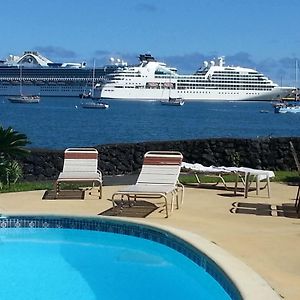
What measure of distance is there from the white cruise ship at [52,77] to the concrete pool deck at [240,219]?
7820cm

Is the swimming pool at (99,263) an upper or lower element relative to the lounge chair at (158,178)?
lower

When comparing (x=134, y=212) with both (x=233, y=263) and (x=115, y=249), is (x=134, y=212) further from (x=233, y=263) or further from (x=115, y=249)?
(x=233, y=263)

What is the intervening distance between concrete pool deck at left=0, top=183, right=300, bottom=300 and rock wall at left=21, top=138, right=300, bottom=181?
195 cm

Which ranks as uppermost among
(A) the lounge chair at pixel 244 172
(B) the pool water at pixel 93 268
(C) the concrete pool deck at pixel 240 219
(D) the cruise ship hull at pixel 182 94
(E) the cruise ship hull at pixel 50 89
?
(E) the cruise ship hull at pixel 50 89

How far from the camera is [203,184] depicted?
946cm

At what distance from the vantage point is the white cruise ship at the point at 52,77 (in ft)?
286

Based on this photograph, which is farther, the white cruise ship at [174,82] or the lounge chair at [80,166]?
the white cruise ship at [174,82]

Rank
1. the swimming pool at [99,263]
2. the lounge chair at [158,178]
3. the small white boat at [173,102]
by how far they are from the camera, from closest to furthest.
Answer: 1. the swimming pool at [99,263]
2. the lounge chair at [158,178]
3. the small white boat at [173,102]

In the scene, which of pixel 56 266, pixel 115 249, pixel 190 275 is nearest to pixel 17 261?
pixel 56 266

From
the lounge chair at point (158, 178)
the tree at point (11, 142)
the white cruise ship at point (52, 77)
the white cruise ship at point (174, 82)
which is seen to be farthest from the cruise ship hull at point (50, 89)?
the lounge chair at point (158, 178)

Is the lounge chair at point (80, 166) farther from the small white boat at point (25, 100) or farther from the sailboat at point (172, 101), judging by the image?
the small white boat at point (25, 100)

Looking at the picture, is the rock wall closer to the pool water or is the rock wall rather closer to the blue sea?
the blue sea

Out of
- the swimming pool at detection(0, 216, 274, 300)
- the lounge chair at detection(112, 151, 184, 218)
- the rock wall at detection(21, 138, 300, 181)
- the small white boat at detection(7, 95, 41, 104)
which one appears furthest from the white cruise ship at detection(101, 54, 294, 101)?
the swimming pool at detection(0, 216, 274, 300)

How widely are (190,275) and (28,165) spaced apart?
239 inches
